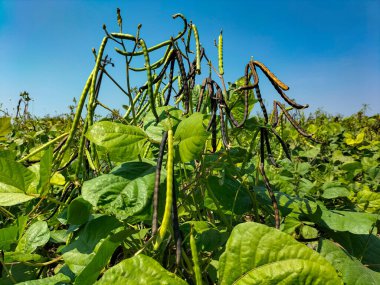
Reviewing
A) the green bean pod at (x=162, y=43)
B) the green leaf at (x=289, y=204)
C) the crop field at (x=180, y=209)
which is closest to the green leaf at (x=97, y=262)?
the crop field at (x=180, y=209)

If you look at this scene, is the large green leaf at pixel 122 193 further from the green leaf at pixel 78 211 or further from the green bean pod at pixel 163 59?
the green bean pod at pixel 163 59

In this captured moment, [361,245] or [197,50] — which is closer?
[361,245]

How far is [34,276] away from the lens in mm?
1052

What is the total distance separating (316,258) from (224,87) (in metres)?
0.53

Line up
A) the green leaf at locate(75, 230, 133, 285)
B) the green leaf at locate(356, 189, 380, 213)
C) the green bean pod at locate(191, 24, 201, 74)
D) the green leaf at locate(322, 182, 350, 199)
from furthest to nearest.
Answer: the green leaf at locate(356, 189, 380, 213), the green leaf at locate(322, 182, 350, 199), the green bean pod at locate(191, 24, 201, 74), the green leaf at locate(75, 230, 133, 285)

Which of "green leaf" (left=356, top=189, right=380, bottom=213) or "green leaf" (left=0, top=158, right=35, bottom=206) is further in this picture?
"green leaf" (left=356, top=189, right=380, bottom=213)

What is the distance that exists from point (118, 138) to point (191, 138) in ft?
0.50

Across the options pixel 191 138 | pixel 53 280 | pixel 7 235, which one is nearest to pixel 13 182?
pixel 7 235

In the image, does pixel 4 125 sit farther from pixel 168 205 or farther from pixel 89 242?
pixel 168 205

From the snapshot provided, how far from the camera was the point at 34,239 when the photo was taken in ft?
3.00

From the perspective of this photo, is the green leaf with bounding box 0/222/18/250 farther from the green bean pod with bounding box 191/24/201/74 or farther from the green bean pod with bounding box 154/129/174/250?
the green bean pod with bounding box 191/24/201/74

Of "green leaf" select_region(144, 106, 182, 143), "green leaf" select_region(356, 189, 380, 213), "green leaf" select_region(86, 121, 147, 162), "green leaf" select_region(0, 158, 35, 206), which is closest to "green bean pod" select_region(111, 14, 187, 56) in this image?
"green leaf" select_region(144, 106, 182, 143)

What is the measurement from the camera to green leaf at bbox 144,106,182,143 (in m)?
0.81

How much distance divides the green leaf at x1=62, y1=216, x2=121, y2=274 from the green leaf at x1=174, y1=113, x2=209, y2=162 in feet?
0.85
